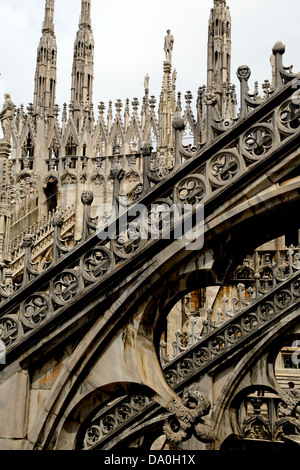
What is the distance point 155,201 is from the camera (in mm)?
6996

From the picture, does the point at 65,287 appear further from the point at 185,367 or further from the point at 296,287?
the point at 296,287

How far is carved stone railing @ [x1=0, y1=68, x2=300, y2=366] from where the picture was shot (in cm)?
666

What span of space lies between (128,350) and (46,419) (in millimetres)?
1045

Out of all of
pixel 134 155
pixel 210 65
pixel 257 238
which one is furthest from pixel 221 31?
pixel 257 238

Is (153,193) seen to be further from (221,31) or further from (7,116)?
(221,31)

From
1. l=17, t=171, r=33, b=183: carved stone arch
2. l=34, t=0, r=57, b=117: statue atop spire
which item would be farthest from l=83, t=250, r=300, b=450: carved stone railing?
l=34, t=0, r=57, b=117: statue atop spire

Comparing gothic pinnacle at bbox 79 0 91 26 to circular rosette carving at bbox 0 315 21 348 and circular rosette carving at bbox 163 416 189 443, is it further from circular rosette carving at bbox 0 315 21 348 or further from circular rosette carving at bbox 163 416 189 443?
circular rosette carving at bbox 163 416 189 443

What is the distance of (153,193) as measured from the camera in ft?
22.9

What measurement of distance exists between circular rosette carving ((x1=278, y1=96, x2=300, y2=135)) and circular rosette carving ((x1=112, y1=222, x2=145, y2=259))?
1728 mm

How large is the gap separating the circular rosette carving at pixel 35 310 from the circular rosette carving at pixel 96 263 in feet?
1.71

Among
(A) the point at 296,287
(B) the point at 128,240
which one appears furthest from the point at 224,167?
(A) the point at 296,287

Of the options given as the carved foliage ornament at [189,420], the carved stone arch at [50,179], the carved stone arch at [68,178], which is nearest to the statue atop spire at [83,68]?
the carved stone arch at [68,178]

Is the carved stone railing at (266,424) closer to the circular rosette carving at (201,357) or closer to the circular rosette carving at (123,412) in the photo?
the circular rosette carving at (201,357)

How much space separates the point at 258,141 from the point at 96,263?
6.67ft
